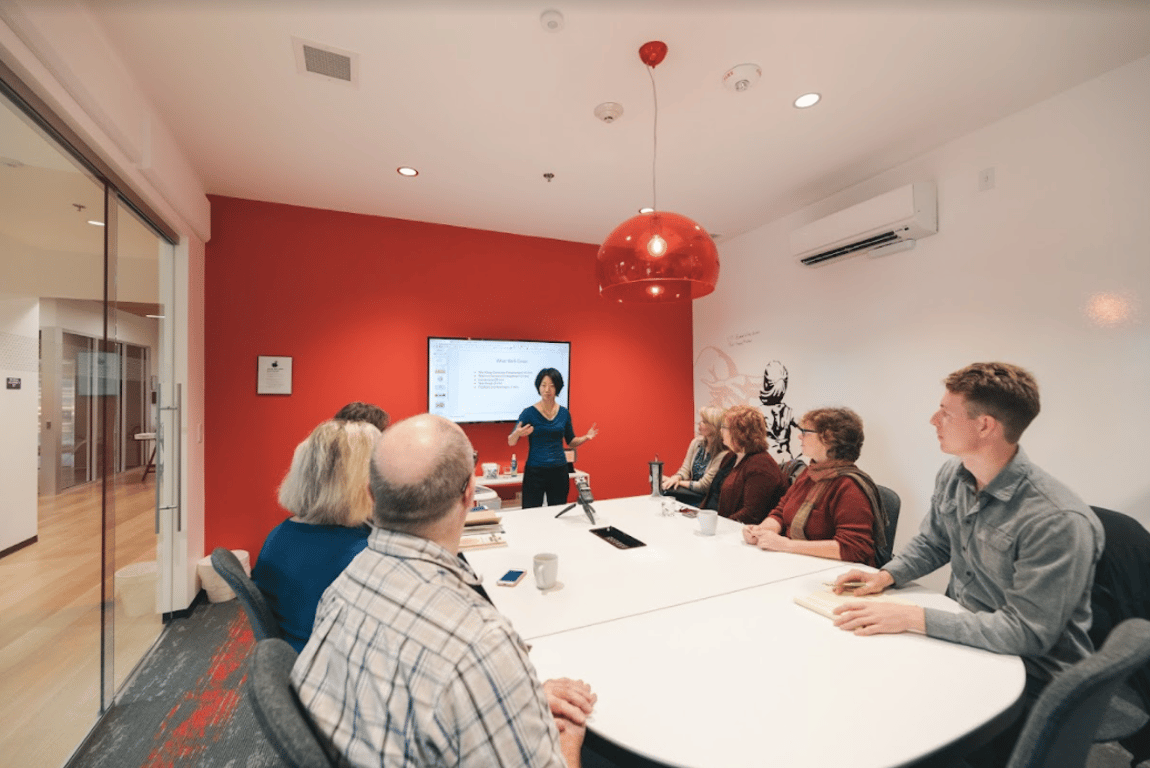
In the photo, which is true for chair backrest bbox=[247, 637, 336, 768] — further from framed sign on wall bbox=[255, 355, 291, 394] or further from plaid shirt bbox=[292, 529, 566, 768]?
framed sign on wall bbox=[255, 355, 291, 394]

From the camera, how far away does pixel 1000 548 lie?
1416 millimetres

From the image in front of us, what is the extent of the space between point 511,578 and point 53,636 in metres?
2.22

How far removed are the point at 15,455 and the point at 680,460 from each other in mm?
4787

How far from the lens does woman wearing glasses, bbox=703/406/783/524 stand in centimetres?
272

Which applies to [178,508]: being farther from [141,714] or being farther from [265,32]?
[265,32]

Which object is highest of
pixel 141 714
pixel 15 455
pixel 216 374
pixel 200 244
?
pixel 200 244

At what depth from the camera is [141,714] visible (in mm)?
2234

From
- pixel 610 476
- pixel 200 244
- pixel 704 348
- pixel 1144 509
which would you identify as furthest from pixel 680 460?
pixel 200 244

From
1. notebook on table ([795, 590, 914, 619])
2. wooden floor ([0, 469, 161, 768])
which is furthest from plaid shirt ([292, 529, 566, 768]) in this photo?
wooden floor ([0, 469, 161, 768])

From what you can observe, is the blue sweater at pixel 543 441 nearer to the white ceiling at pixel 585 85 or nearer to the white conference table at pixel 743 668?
the white ceiling at pixel 585 85

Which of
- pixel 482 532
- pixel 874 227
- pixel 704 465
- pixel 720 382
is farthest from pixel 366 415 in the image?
pixel 720 382

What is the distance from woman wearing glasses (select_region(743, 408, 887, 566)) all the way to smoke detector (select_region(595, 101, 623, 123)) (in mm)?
1824

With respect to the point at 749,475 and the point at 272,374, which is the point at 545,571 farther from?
the point at 272,374

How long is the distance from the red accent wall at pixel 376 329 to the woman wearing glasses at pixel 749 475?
6.84 ft
